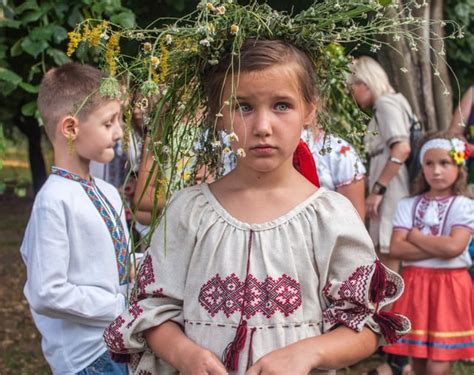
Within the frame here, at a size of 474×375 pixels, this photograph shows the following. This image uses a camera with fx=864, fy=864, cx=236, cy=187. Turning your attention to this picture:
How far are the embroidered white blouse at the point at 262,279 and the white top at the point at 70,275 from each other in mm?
862

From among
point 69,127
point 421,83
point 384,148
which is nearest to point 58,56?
point 69,127

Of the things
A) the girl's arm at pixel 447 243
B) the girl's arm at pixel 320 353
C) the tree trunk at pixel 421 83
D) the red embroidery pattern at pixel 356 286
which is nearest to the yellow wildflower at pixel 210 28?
the red embroidery pattern at pixel 356 286

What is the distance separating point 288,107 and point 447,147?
3.02m

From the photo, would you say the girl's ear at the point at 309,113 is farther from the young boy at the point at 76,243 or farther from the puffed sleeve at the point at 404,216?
the puffed sleeve at the point at 404,216

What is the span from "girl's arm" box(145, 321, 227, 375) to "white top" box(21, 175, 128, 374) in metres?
0.90

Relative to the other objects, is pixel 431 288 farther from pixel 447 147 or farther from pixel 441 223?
pixel 447 147

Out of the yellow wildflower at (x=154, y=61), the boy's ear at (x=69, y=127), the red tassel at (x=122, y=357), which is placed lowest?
the red tassel at (x=122, y=357)

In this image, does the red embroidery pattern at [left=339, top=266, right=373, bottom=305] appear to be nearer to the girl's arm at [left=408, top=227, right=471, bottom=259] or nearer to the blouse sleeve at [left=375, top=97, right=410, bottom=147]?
the girl's arm at [left=408, top=227, right=471, bottom=259]

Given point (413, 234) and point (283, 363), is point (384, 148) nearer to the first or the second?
point (413, 234)

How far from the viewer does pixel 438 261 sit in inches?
200

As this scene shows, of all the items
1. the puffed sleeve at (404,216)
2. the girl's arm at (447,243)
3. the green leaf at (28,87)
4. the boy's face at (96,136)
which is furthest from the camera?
the green leaf at (28,87)

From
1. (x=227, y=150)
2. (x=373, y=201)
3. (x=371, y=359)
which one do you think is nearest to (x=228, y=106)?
(x=227, y=150)

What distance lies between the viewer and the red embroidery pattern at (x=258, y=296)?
2273mm

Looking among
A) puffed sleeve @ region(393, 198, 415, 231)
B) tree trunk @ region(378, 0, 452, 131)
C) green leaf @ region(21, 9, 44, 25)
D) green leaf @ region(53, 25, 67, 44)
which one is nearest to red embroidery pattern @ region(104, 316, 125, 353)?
puffed sleeve @ region(393, 198, 415, 231)
